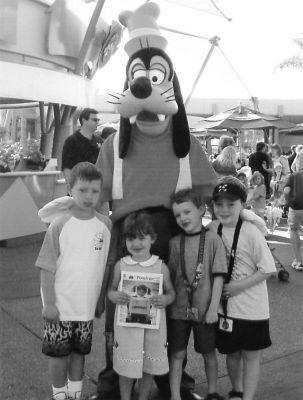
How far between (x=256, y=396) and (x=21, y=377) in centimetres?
138

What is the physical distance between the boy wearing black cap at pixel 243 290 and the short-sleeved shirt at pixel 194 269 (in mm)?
91

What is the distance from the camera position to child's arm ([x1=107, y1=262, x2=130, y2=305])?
8.48ft

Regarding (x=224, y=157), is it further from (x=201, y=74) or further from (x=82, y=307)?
(x=201, y=74)

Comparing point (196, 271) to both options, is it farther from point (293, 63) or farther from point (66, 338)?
point (293, 63)

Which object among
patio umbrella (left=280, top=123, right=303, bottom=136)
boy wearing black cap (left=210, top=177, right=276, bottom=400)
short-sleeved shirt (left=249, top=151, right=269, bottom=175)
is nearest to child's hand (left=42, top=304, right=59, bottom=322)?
boy wearing black cap (left=210, top=177, right=276, bottom=400)

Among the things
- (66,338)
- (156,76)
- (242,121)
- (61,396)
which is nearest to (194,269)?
(66,338)

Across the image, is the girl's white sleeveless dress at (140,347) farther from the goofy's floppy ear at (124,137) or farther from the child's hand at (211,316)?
the goofy's floppy ear at (124,137)

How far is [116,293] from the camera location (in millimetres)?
2607

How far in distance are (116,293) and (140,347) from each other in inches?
11.3

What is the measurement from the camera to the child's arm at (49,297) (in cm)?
256

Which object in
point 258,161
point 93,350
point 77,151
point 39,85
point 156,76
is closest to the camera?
point 156,76

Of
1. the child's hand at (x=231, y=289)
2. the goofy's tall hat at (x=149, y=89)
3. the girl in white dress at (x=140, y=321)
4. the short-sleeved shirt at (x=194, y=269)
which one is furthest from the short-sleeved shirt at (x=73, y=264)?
the child's hand at (x=231, y=289)

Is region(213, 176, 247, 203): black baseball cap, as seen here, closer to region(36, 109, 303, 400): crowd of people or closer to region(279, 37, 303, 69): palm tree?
region(36, 109, 303, 400): crowd of people

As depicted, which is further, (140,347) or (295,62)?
(295,62)
